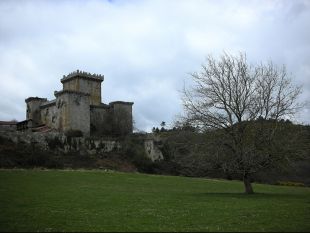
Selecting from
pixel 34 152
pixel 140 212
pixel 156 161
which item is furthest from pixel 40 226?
pixel 156 161

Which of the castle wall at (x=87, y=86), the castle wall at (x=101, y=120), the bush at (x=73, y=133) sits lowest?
the bush at (x=73, y=133)

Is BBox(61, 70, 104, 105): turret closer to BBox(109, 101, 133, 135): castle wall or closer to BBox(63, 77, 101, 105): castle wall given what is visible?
BBox(63, 77, 101, 105): castle wall

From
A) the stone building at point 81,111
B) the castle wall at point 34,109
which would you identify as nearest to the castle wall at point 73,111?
the stone building at point 81,111

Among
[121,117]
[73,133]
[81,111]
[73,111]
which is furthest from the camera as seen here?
[121,117]

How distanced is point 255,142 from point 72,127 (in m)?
52.1

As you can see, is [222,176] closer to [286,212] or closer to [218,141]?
[218,141]

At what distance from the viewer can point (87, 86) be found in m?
92.9

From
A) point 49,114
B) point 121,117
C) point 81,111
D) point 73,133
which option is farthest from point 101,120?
point 73,133

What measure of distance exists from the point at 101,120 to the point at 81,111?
8984 mm

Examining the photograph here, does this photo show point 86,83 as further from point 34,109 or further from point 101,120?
point 34,109

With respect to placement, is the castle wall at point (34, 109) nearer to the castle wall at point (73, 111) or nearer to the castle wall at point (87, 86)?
the castle wall at point (87, 86)

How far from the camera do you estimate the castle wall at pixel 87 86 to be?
91312mm

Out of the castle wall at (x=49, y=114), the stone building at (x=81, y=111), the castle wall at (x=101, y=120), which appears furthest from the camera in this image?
the castle wall at (x=101, y=120)

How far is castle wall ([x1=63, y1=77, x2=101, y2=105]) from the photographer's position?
3595 inches
